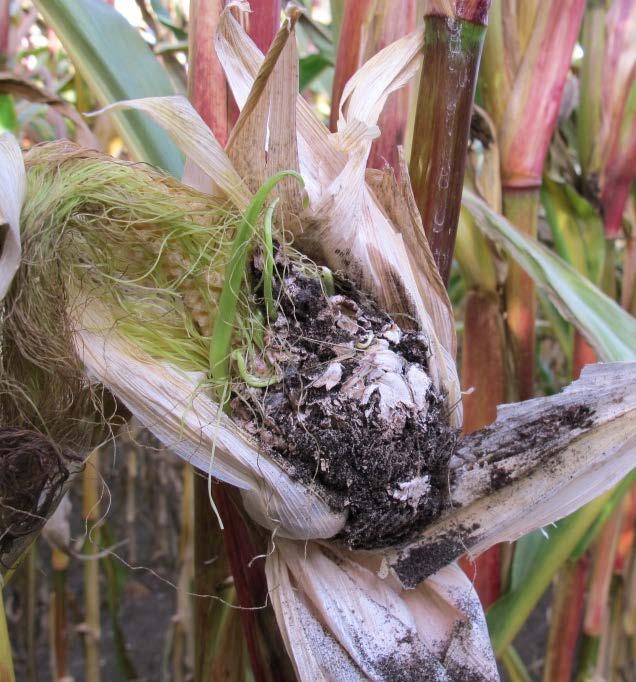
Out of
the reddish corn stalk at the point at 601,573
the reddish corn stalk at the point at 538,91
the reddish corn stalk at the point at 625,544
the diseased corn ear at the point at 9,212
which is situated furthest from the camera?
the reddish corn stalk at the point at 625,544

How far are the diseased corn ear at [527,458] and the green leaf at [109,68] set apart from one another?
32 cm

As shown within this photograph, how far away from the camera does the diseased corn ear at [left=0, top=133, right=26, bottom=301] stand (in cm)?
31

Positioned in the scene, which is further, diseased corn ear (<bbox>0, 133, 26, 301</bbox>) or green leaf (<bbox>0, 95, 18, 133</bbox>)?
green leaf (<bbox>0, 95, 18, 133</bbox>)

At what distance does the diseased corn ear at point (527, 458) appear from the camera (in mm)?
356

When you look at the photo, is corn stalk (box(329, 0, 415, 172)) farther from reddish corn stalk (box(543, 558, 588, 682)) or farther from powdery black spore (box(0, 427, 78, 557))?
reddish corn stalk (box(543, 558, 588, 682))

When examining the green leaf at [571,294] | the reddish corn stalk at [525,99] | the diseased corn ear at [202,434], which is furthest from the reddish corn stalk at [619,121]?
the diseased corn ear at [202,434]

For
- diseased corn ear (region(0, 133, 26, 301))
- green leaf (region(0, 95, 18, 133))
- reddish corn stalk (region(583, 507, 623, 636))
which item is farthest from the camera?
reddish corn stalk (region(583, 507, 623, 636))

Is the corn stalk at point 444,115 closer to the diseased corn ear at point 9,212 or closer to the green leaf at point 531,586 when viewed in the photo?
the diseased corn ear at point 9,212

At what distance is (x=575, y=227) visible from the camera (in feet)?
2.49

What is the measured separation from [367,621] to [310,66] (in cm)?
63

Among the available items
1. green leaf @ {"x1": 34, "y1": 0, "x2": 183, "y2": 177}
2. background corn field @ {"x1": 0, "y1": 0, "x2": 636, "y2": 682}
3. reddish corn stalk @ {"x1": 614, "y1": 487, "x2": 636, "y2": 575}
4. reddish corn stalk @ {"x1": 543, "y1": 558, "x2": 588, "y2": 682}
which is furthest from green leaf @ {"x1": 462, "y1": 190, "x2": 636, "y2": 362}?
reddish corn stalk @ {"x1": 614, "y1": 487, "x2": 636, "y2": 575}

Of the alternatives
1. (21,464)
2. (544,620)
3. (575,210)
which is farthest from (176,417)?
(544,620)

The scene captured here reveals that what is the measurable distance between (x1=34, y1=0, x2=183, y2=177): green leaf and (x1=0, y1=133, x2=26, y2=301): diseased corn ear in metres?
0.19

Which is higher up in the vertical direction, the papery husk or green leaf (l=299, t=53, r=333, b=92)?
green leaf (l=299, t=53, r=333, b=92)
